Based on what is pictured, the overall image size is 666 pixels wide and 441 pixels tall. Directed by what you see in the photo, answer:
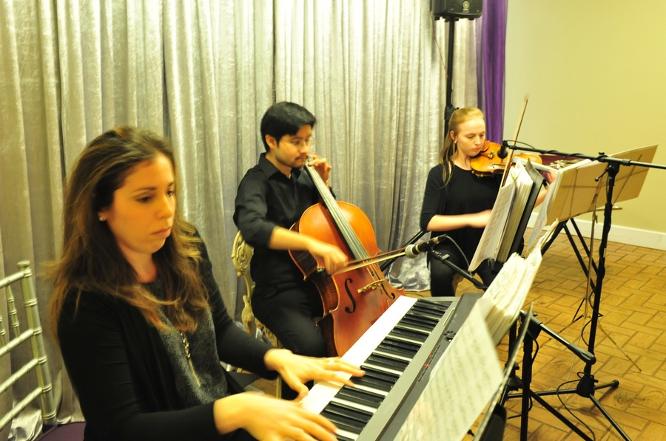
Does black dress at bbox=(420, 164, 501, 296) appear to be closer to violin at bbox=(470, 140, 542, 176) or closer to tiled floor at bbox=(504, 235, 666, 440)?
violin at bbox=(470, 140, 542, 176)

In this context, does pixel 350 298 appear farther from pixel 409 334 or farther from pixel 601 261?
pixel 601 261

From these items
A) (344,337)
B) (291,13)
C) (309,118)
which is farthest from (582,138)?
(344,337)

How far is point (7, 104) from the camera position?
196 centimetres

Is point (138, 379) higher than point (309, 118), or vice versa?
point (309, 118)

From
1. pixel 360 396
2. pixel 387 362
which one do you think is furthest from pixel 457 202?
pixel 360 396

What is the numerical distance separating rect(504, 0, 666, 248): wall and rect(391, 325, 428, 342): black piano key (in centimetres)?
381

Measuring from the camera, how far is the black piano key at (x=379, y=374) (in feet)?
4.02

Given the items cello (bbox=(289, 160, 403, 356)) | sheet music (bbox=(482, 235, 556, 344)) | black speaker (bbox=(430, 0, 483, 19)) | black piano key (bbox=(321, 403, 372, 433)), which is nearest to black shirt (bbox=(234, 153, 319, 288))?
cello (bbox=(289, 160, 403, 356))

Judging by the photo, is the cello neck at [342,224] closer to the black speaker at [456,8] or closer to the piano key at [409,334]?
the piano key at [409,334]

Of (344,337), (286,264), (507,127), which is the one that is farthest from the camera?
(507,127)

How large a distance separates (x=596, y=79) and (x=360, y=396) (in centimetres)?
427

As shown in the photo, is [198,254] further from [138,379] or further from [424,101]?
[424,101]

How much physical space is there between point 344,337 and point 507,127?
151 inches

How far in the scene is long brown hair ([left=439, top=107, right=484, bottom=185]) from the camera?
2.63 metres
